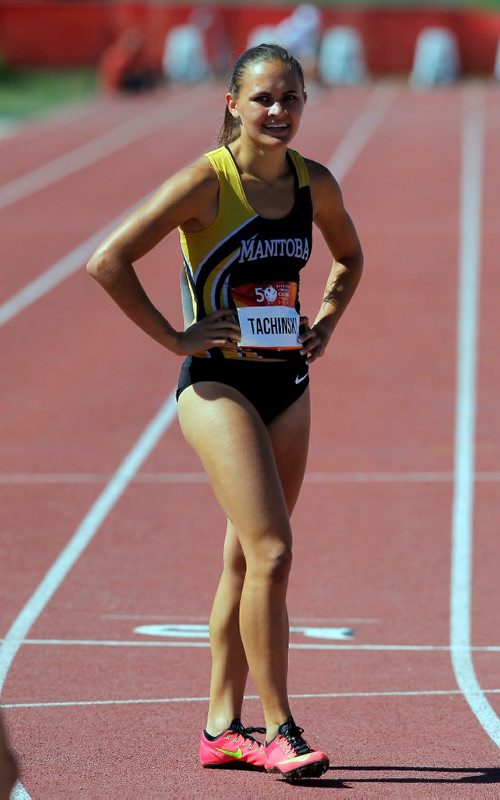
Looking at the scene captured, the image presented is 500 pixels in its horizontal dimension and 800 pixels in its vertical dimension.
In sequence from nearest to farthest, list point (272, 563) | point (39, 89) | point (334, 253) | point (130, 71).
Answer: point (272, 563), point (334, 253), point (130, 71), point (39, 89)

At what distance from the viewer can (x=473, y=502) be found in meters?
8.42

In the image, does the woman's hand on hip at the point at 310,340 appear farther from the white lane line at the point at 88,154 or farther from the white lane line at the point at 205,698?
the white lane line at the point at 88,154

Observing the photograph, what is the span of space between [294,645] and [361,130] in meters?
19.1

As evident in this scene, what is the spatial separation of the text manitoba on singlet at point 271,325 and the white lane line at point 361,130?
15.5m

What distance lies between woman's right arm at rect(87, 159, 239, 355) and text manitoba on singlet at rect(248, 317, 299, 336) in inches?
2.2

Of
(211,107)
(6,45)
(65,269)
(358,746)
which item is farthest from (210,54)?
(358,746)

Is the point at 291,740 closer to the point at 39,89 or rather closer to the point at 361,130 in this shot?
the point at 361,130

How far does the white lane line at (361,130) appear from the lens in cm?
2091

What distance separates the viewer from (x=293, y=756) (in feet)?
13.2

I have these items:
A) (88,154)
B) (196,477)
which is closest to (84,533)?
(196,477)

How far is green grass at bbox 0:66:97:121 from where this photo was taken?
3011 cm

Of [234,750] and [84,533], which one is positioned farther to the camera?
[84,533]

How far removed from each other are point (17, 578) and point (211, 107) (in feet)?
74.2

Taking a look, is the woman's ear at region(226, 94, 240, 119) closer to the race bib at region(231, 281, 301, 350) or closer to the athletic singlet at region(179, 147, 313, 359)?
the athletic singlet at region(179, 147, 313, 359)
